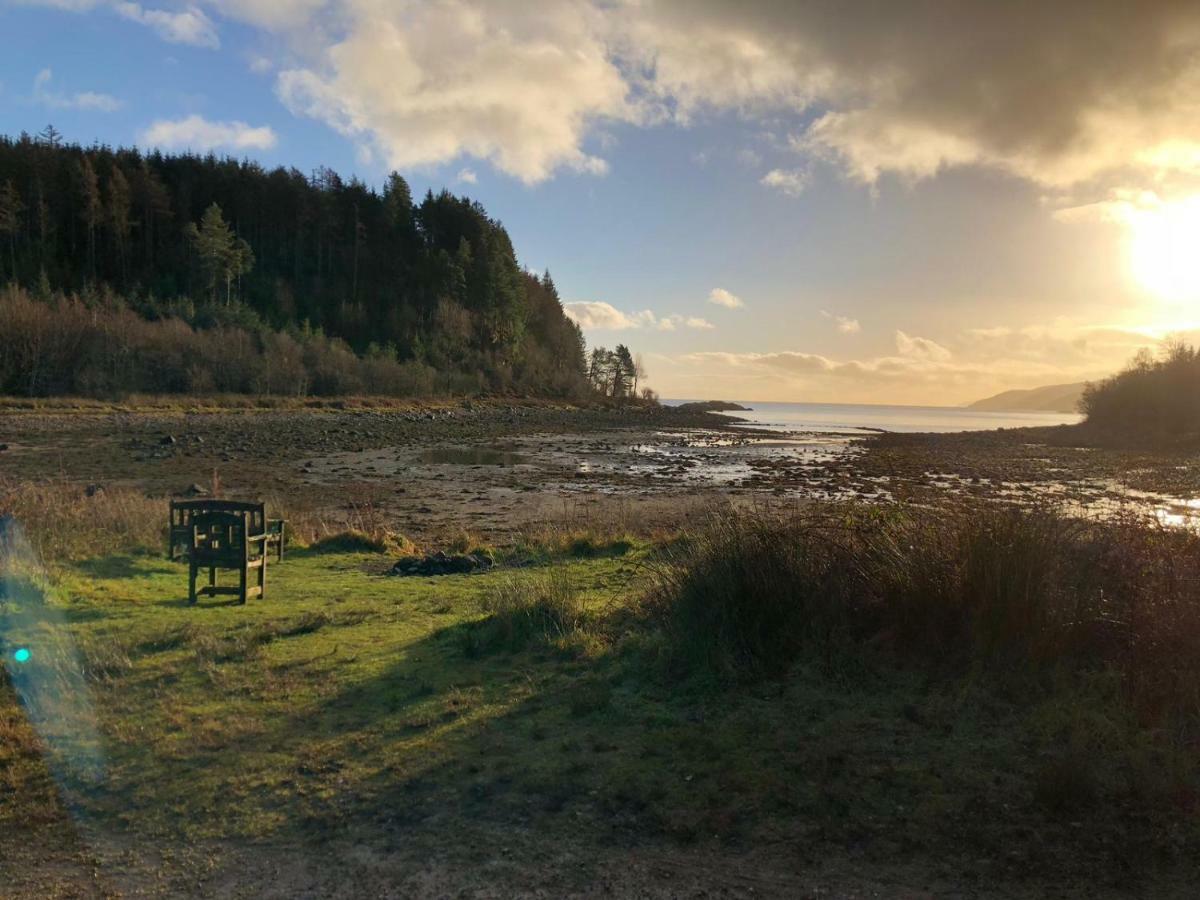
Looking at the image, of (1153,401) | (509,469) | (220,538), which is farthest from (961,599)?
(1153,401)

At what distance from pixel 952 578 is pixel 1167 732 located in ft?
5.52

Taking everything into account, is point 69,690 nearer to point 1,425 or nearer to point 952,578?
point 952,578

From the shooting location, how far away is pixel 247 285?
96375 millimetres

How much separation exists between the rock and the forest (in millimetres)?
54662

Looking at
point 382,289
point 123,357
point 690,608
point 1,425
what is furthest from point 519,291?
point 690,608

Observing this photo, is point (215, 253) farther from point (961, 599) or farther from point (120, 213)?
point (961, 599)

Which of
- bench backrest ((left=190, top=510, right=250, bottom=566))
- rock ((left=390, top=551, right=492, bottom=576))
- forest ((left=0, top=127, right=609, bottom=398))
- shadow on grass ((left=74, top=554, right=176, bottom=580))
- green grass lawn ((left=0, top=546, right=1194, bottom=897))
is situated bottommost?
rock ((left=390, top=551, right=492, bottom=576))

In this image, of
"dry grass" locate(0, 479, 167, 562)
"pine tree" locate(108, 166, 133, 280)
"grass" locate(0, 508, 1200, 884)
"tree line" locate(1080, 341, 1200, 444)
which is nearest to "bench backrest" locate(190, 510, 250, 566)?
"grass" locate(0, 508, 1200, 884)

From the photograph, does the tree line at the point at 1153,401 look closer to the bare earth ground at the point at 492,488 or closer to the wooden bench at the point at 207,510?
the bare earth ground at the point at 492,488

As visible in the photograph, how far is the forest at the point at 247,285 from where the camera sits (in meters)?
58.6

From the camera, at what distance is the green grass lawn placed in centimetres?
396

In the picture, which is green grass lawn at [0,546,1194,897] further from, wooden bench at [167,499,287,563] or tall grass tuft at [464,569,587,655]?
wooden bench at [167,499,287,563]

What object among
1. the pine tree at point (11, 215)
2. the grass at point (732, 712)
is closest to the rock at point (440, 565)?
the grass at point (732, 712)

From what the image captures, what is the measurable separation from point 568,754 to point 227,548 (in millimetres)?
6745
